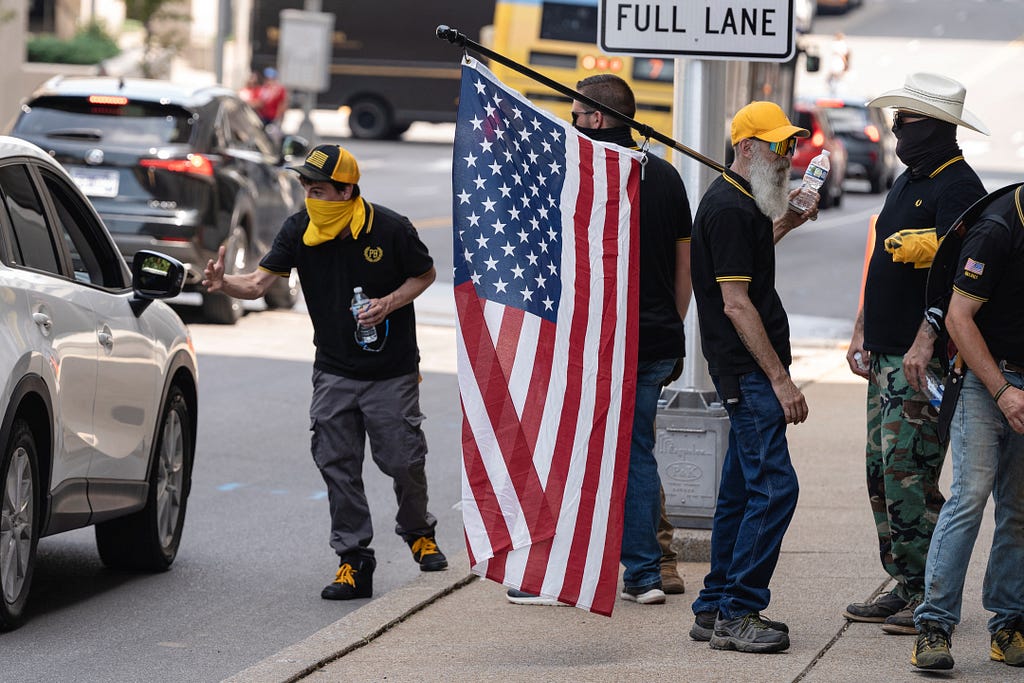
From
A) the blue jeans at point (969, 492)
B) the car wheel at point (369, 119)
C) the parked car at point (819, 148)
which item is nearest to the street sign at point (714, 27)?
the blue jeans at point (969, 492)

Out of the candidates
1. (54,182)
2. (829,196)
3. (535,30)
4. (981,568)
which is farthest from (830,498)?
(829,196)

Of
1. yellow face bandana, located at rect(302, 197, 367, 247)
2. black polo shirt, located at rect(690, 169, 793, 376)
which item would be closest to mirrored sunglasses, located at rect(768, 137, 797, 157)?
black polo shirt, located at rect(690, 169, 793, 376)

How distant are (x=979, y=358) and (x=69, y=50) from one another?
110 ft

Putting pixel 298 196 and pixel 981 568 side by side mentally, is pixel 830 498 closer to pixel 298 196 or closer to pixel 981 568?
pixel 981 568

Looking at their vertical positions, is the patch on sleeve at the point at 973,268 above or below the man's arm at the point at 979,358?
above

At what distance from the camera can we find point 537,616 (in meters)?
6.99

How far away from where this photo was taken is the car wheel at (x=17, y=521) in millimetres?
6426

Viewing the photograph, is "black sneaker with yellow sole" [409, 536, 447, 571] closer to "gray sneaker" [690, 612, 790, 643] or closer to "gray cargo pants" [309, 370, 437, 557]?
"gray cargo pants" [309, 370, 437, 557]

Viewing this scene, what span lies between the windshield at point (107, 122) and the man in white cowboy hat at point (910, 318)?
9446mm

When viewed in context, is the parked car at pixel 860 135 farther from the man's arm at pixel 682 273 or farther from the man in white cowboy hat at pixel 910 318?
the man in white cowboy hat at pixel 910 318

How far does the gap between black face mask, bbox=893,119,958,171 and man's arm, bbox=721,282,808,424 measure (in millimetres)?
804

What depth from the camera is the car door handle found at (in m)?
6.65

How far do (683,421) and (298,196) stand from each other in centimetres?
1213

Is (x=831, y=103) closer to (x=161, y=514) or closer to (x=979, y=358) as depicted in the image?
(x=161, y=514)
